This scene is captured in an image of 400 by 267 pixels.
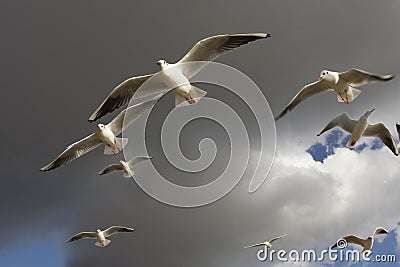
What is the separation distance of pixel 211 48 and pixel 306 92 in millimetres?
3321

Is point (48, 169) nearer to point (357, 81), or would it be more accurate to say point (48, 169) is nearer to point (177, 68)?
point (177, 68)

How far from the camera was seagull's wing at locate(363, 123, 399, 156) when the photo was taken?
51.0 ft

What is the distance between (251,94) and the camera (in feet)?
36.1

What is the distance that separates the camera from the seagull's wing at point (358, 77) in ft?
39.5

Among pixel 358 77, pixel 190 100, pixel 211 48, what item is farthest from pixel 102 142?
pixel 358 77

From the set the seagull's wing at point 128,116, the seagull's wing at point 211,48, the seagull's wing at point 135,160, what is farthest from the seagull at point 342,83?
the seagull's wing at point 135,160

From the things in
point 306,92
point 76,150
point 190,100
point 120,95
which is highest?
point 306,92

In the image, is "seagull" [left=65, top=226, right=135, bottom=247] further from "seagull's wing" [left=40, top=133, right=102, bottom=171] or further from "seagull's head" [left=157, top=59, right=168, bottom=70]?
"seagull's head" [left=157, top=59, right=168, bottom=70]

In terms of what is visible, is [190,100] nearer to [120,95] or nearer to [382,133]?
[120,95]

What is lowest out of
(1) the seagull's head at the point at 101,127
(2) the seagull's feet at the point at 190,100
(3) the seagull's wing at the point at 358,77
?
(2) the seagull's feet at the point at 190,100

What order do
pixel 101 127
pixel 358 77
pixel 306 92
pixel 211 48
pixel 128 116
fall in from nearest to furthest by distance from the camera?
pixel 211 48
pixel 358 77
pixel 306 92
pixel 128 116
pixel 101 127

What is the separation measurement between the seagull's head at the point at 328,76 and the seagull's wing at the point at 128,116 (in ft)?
12.5

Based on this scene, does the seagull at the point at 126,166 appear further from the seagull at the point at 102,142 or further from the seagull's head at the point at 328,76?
the seagull's head at the point at 328,76

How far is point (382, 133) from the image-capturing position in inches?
617
